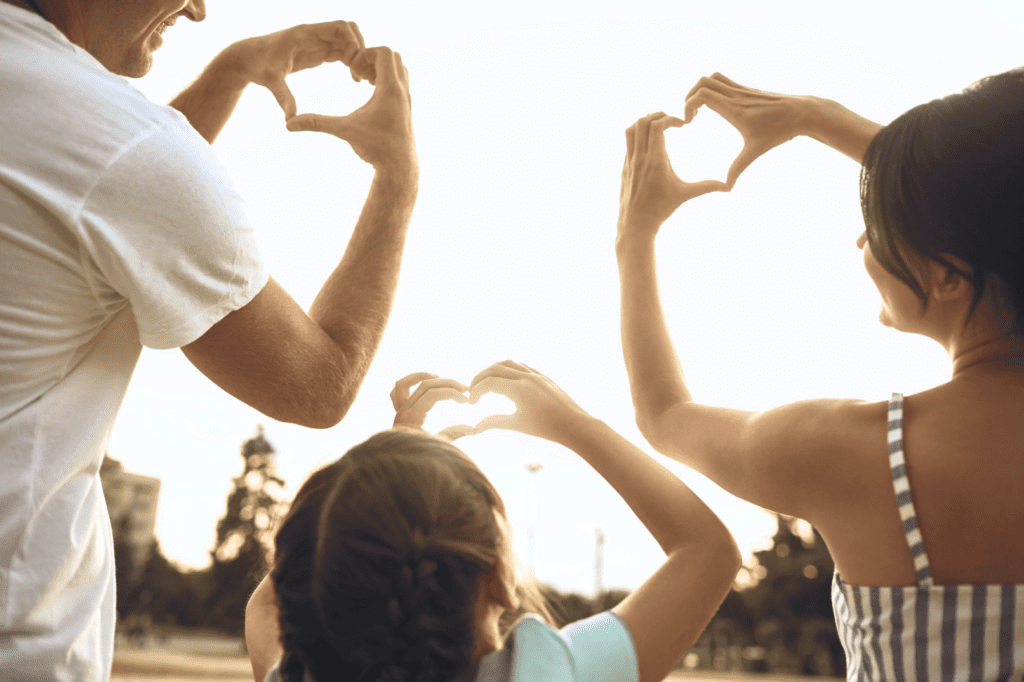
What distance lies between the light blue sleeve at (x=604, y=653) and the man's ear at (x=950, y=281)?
84 centimetres

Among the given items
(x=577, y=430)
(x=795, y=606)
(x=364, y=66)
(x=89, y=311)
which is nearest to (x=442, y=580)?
(x=577, y=430)

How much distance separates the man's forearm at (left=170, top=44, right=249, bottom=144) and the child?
1.27 metres

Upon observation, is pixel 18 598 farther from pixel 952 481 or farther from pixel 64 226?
pixel 952 481

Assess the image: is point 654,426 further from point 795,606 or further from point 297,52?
point 795,606

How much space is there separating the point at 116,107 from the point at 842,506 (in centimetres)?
144

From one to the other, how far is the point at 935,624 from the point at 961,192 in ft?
2.44

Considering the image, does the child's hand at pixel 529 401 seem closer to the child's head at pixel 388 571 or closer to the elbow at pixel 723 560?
the child's head at pixel 388 571

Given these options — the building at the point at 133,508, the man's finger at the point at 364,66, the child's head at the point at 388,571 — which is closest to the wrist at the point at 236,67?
the man's finger at the point at 364,66

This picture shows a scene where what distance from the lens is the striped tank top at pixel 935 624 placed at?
1.30 m

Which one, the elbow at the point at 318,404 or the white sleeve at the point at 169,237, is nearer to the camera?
the white sleeve at the point at 169,237

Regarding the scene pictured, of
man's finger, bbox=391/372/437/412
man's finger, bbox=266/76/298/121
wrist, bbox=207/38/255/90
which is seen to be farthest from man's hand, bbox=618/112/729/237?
wrist, bbox=207/38/255/90

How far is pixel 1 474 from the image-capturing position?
4.36ft

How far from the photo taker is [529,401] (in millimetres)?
1694

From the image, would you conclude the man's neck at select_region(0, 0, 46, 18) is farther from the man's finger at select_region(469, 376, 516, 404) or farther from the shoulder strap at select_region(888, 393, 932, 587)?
the shoulder strap at select_region(888, 393, 932, 587)
